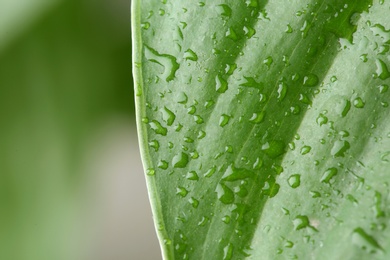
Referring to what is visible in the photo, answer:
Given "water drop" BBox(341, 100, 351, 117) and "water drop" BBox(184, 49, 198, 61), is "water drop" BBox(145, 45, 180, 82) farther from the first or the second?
"water drop" BBox(341, 100, 351, 117)

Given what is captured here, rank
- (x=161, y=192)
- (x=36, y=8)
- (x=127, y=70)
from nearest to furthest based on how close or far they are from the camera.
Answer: (x=161, y=192) < (x=36, y=8) < (x=127, y=70)

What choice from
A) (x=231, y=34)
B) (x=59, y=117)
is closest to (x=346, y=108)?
(x=231, y=34)

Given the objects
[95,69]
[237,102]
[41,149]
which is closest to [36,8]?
[95,69]

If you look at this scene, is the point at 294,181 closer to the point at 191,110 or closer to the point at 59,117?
the point at 191,110

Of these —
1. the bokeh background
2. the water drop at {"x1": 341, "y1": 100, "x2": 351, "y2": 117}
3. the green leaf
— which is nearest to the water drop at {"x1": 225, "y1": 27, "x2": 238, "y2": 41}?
the green leaf

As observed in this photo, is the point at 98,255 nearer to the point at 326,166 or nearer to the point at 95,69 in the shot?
the point at 95,69

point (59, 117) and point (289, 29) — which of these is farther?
point (59, 117)
